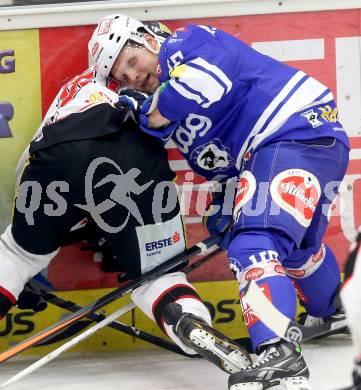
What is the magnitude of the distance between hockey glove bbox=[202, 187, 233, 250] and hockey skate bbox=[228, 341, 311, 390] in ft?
2.04

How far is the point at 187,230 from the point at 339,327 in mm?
640

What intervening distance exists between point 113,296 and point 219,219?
0.44 meters

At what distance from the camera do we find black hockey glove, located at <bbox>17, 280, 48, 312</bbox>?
3.26m

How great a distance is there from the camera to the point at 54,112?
10.6 ft

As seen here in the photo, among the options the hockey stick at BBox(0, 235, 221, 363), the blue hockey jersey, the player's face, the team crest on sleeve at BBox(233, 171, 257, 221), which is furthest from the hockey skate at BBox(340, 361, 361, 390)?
the player's face

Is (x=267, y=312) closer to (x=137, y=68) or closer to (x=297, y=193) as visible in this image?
(x=297, y=193)

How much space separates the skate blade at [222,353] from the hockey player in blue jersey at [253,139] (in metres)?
0.11

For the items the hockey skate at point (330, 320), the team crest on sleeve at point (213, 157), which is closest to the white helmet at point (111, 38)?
the team crest on sleeve at point (213, 157)

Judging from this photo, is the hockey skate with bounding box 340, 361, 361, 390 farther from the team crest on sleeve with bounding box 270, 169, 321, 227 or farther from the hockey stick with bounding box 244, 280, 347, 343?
the team crest on sleeve with bounding box 270, 169, 321, 227

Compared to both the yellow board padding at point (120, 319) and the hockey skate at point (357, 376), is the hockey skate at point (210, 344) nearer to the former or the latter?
the yellow board padding at point (120, 319)

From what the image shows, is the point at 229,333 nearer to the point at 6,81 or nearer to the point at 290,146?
the point at 290,146

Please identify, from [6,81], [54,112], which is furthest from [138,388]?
[6,81]

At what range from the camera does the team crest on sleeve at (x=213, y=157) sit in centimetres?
309

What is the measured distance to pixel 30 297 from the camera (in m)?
3.27
